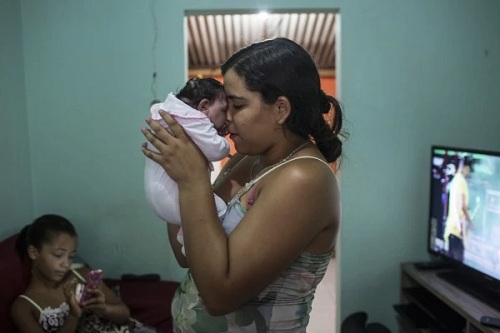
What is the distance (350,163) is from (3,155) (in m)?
1.73

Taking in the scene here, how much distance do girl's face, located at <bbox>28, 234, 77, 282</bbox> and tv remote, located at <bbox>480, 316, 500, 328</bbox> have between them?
5.32 ft

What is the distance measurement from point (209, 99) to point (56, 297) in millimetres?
1262

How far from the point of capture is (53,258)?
1869 millimetres

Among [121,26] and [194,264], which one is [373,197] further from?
[194,264]

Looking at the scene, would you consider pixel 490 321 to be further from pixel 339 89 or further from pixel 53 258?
pixel 53 258

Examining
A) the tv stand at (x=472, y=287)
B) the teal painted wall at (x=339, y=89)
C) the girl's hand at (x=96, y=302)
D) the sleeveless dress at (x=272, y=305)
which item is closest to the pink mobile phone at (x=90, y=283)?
the girl's hand at (x=96, y=302)

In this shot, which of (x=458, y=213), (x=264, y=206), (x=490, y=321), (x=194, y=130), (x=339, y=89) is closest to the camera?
(x=264, y=206)

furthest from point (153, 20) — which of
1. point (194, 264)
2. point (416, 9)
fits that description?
point (194, 264)

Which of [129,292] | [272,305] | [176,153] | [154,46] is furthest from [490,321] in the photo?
[154,46]

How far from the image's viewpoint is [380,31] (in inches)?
97.6

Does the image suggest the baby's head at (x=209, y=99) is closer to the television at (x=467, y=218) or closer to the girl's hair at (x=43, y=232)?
the girl's hair at (x=43, y=232)

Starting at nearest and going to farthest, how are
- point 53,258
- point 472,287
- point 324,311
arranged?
point 53,258 < point 472,287 < point 324,311

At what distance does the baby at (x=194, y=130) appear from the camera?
963 millimetres

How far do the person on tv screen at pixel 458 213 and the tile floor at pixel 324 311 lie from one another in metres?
0.83
